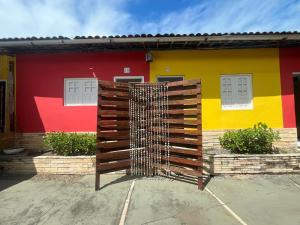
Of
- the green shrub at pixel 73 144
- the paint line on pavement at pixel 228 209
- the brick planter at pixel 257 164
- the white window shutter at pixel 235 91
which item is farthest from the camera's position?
the white window shutter at pixel 235 91

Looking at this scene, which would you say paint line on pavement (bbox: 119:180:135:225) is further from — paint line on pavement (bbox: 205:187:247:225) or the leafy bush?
the leafy bush

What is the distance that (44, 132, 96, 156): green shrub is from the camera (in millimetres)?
7332

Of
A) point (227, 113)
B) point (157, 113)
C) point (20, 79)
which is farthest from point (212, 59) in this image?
point (20, 79)

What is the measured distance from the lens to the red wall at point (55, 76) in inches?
341

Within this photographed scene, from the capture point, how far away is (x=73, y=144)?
7.35 metres

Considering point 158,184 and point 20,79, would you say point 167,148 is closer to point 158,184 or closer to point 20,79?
point 158,184

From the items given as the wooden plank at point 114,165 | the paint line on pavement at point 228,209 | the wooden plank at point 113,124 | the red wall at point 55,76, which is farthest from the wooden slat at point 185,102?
the red wall at point 55,76

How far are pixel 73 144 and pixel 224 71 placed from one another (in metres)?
5.27

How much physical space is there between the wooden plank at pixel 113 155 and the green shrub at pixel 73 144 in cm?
127

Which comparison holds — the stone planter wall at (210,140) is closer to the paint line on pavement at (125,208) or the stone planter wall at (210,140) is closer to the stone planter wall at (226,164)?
the stone planter wall at (226,164)

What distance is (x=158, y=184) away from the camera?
245 inches

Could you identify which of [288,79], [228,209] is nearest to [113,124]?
[228,209]

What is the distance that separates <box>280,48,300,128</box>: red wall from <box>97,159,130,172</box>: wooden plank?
546 cm

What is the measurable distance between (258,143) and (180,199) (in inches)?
122
